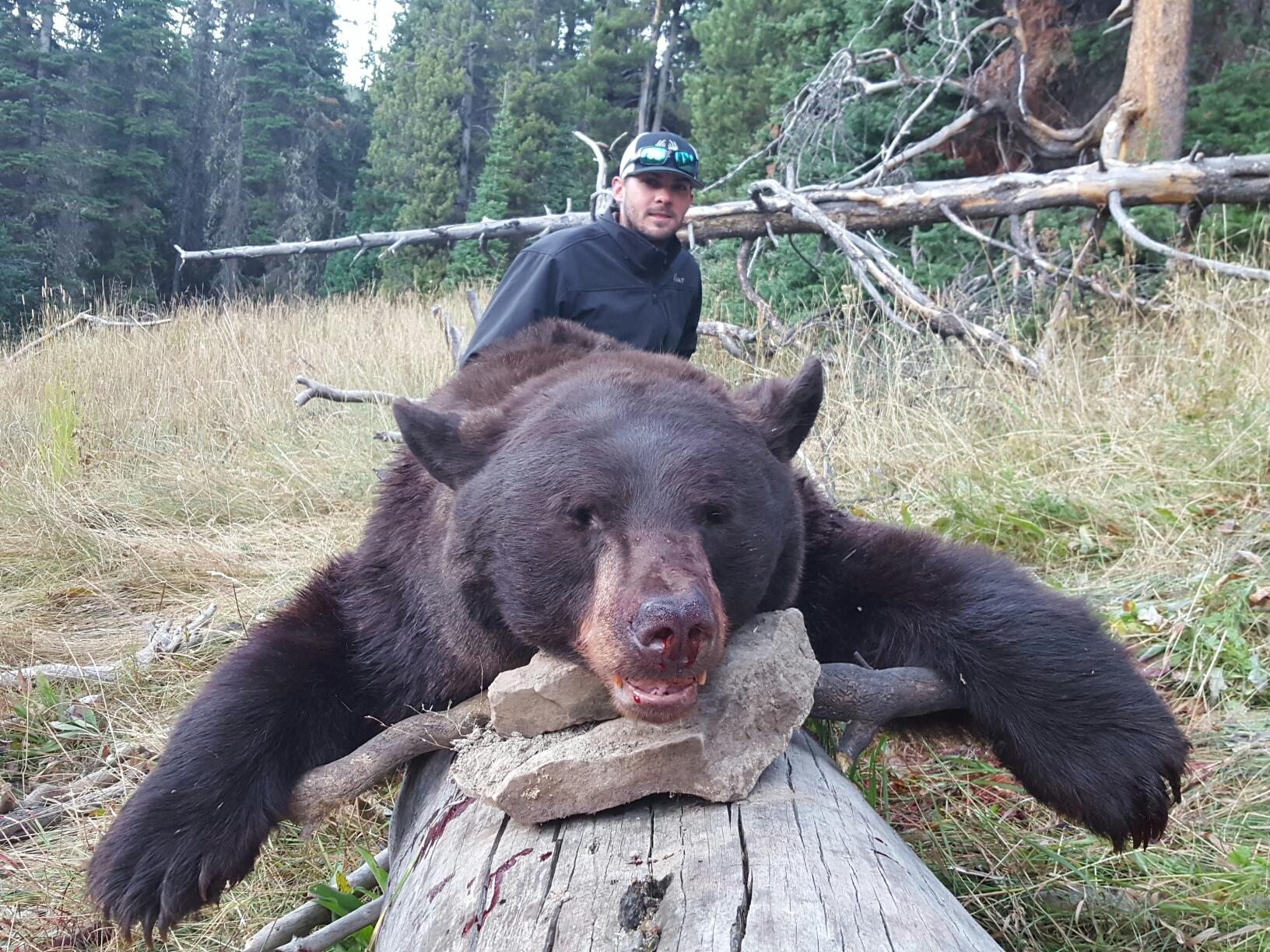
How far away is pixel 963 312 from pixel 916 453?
93.6 inches

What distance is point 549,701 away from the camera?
67.8 inches

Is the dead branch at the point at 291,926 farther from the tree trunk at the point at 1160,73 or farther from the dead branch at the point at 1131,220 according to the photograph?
the tree trunk at the point at 1160,73

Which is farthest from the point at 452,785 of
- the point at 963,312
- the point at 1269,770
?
the point at 963,312

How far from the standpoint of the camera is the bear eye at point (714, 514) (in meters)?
1.80

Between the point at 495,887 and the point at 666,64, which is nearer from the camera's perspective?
the point at 495,887

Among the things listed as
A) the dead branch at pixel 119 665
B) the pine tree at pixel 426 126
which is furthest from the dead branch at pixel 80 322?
the pine tree at pixel 426 126

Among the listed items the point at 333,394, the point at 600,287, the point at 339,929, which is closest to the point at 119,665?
the point at 339,929

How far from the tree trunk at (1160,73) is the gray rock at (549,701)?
8.57 meters

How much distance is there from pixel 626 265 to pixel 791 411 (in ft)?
6.38

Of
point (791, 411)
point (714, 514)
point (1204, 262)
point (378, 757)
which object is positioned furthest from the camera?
point (1204, 262)

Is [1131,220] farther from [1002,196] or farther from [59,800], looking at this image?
[59,800]

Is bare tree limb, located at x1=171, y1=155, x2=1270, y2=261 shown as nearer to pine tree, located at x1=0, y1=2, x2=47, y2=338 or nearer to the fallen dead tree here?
the fallen dead tree

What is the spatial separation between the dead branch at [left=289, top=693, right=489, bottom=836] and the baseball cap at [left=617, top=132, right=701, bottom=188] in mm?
2378

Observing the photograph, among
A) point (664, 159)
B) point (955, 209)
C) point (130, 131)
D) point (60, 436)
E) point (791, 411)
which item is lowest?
point (60, 436)
